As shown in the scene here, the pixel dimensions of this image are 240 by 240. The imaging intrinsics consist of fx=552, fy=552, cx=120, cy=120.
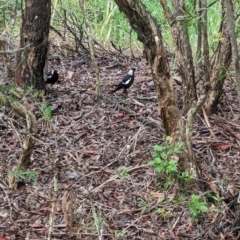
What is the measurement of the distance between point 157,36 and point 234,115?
1714mm

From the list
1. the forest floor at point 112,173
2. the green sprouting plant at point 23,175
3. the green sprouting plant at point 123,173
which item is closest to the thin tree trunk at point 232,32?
the forest floor at point 112,173

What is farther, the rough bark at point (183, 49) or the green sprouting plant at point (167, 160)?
the rough bark at point (183, 49)

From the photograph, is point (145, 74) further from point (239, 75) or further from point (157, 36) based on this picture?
point (239, 75)

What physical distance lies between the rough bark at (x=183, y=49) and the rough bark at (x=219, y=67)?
9.8 inches

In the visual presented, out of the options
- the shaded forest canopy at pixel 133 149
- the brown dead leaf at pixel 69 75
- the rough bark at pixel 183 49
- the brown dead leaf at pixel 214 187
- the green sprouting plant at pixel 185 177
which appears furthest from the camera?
the brown dead leaf at pixel 69 75

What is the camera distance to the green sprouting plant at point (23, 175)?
3.97m

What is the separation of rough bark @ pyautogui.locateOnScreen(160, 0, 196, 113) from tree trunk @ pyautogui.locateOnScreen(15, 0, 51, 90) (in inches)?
55.6

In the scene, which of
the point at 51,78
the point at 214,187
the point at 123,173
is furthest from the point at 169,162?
the point at 51,78

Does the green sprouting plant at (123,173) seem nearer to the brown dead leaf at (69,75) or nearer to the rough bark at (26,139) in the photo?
the rough bark at (26,139)

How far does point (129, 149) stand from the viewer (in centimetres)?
464

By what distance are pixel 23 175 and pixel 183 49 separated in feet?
5.42

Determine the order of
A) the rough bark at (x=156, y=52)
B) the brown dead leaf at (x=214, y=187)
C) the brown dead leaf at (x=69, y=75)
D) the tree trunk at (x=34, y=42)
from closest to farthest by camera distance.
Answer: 1. the rough bark at (x=156, y=52)
2. the brown dead leaf at (x=214, y=187)
3. the tree trunk at (x=34, y=42)
4. the brown dead leaf at (x=69, y=75)

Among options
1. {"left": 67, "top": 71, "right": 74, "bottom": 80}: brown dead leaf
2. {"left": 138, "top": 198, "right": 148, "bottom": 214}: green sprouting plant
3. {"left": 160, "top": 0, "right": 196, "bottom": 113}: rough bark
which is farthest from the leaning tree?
{"left": 67, "top": 71, "right": 74, "bottom": 80}: brown dead leaf

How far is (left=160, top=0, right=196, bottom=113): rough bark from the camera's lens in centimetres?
→ 440
